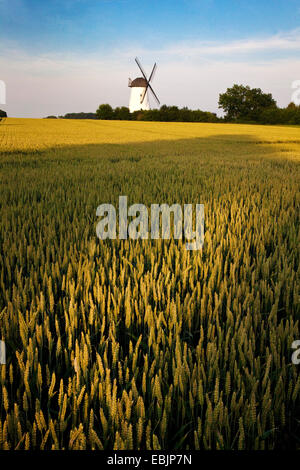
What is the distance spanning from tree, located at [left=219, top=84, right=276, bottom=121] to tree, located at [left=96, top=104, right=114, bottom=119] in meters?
22.2

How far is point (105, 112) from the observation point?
194 ft

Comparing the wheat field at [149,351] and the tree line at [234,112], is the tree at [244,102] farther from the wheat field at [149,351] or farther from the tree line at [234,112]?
the wheat field at [149,351]

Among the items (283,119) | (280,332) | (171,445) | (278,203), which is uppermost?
(283,119)

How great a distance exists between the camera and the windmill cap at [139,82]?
61.7m

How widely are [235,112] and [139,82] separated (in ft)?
63.6

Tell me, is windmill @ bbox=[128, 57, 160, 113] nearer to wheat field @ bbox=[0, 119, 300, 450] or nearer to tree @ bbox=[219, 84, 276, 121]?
tree @ bbox=[219, 84, 276, 121]

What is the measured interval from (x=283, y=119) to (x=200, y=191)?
175 feet

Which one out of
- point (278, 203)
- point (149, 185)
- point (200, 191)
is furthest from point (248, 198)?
point (149, 185)

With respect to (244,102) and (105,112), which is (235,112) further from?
(105,112)

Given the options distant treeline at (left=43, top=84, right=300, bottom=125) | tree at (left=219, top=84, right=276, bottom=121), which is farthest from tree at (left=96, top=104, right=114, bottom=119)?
tree at (left=219, top=84, right=276, bottom=121)

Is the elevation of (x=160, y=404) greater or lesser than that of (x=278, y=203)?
lesser

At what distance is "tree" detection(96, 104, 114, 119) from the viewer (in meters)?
58.0

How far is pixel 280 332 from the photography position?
3.93 ft
